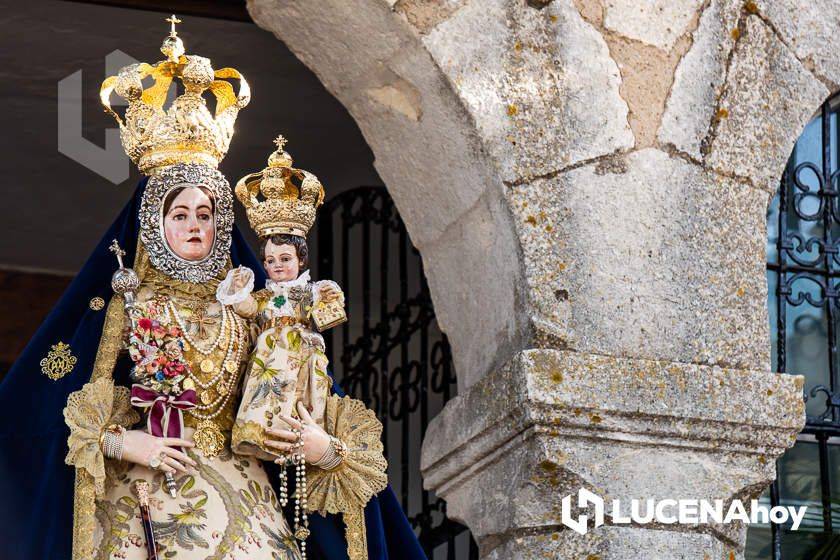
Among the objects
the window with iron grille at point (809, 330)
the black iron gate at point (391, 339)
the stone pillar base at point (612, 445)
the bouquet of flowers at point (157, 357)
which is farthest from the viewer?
the black iron gate at point (391, 339)

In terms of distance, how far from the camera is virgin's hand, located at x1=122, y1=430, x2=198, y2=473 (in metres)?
3.47

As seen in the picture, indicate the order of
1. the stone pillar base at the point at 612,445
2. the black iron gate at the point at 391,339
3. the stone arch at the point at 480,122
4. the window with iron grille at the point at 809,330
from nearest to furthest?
the stone pillar base at the point at 612,445, the stone arch at the point at 480,122, the window with iron grille at the point at 809,330, the black iron gate at the point at 391,339

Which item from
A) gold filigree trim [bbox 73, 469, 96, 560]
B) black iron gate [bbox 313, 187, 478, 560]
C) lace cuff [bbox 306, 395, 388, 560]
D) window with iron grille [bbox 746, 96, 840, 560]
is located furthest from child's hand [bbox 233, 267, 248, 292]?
window with iron grille [bbox 746, 96, 840, 560]

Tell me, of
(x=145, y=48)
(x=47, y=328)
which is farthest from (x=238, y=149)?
(x=47, y=328)

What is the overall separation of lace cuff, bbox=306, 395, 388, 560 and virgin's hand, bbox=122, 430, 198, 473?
317 millimetres

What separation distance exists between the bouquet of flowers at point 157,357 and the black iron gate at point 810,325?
171cm

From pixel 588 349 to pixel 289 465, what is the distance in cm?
71

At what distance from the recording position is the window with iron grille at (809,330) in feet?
14.9

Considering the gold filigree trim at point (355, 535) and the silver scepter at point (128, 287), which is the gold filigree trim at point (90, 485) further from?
the gold filigree trim at point (355, 535)

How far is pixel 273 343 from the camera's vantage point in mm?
3645

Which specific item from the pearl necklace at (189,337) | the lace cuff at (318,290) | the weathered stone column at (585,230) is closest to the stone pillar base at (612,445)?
the weathered stone column at (585,230)

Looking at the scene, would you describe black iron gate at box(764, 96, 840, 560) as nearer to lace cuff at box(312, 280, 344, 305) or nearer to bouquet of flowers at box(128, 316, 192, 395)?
lace cuff at box(312, 280, 344, 305)

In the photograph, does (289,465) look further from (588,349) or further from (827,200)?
(827,200)

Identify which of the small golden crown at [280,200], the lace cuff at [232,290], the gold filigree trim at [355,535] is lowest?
the gold filigree trim at [355,535]
